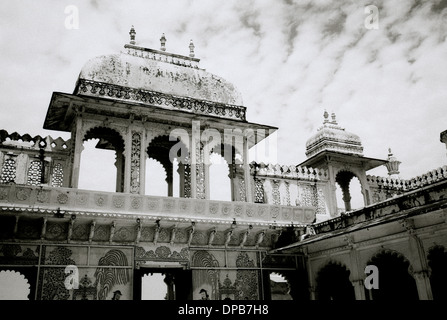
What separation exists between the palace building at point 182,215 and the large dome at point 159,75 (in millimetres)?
47

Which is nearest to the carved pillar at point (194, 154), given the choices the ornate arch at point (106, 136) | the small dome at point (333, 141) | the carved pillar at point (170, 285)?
the ornate arch at point (106, 136)

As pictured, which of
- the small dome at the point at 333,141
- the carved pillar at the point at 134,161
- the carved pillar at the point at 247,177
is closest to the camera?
the carved pillar at the point at 134,161

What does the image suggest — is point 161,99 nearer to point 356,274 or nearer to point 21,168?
point 21,168

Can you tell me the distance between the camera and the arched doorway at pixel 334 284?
15.2m

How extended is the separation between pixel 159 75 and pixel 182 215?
526 cm

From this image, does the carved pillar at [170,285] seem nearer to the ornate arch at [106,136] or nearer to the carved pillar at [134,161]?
the carved pillar at [134,161]

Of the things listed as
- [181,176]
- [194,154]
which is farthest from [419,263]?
[181,176]

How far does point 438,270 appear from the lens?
12.1 meters

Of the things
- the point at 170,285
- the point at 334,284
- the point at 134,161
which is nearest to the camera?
the point at 134,161

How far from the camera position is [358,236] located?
13.5 metres

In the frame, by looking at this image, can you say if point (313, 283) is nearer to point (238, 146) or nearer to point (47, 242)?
point (238, 146)

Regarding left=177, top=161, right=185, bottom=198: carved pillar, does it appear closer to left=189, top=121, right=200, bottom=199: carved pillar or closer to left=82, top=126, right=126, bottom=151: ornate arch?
left=189, top=121, right=200, bottom=199: carved pillar

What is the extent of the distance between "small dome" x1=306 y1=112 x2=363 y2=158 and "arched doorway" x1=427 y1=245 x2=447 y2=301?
7.85 meters

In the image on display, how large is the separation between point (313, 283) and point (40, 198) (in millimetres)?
9482
